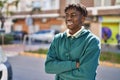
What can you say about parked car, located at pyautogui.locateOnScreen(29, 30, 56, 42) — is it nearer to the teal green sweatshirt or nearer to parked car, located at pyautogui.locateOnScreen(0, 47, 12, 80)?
parked car, located at pyautogui.locateOnScreen(0, 47, 12, 80)

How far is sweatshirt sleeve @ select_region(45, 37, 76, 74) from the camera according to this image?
8.56 ft

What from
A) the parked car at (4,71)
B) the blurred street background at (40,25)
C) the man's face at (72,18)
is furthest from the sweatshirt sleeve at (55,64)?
the blurred street background at (40,25)

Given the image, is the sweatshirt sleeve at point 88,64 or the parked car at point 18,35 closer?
the sweatshirt sleeve at point 88,64

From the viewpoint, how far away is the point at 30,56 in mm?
18672

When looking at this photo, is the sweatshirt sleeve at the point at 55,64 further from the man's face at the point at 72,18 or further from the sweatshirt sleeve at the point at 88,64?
the man's face at the point at 72,18

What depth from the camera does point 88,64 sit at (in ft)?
8.46

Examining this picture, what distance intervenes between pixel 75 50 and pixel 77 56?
0.05 meters

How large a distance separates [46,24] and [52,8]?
2975mm

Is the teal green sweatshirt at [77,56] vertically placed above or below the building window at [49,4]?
above

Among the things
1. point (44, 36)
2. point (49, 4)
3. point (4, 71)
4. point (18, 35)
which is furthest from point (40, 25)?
point (4, 71)

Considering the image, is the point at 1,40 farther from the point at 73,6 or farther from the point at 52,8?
the point at 73,6

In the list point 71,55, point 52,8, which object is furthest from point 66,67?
point 52,8

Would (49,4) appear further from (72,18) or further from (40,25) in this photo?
(72,18)

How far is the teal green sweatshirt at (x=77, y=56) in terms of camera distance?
8.48ft
